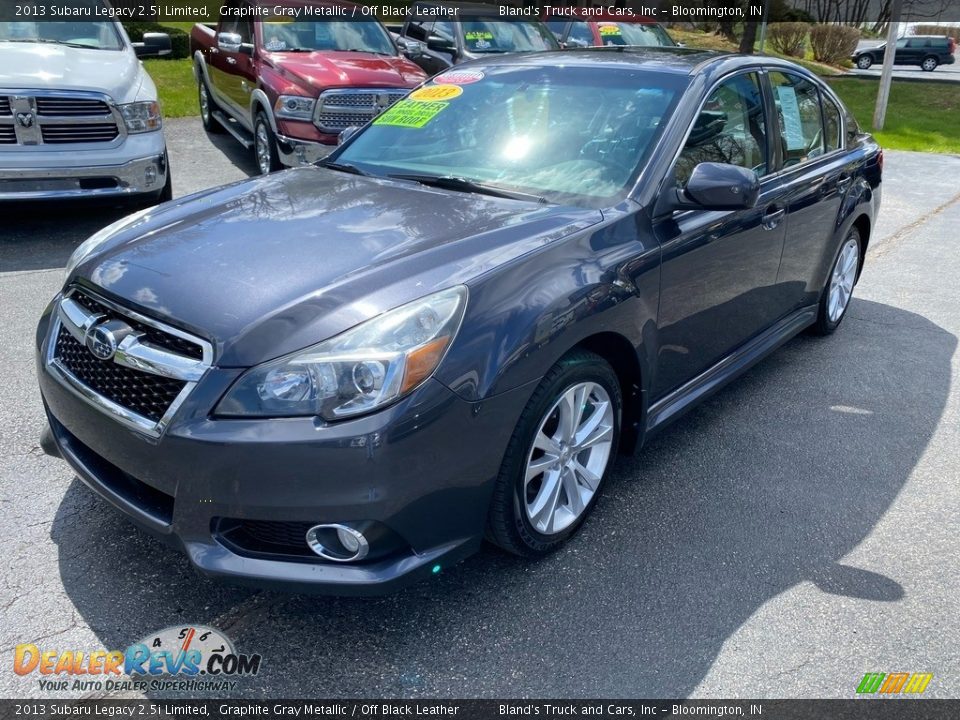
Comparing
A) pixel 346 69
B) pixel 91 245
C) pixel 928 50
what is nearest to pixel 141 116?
pixel 346 69

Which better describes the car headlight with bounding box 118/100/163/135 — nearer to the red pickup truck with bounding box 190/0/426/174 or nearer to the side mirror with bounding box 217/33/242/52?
the red pickup truck with bounding box 190/0/426/174

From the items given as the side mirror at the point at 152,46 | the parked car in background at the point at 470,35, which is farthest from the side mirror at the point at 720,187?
the parked car in background at the point at 470,35

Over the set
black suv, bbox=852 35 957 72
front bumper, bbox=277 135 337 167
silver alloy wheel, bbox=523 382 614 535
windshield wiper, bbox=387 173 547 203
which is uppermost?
windshield wiper, bbox=387 173 547 203

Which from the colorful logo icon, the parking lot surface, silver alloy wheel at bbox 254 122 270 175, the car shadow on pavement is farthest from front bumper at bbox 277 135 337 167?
the colorful logo icon

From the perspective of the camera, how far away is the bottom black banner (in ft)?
7.40

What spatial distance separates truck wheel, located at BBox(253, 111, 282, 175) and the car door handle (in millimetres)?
5196

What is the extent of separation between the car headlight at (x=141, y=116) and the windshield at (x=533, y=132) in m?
3.16

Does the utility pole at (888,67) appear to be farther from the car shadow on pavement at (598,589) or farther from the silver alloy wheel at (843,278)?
the car shadow on pavement at (598,589)

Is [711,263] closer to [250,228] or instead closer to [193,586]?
[250,228]

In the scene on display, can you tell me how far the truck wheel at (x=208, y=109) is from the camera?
34.5 feet

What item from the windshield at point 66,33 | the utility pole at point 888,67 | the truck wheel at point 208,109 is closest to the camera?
the windshield at point 66,33

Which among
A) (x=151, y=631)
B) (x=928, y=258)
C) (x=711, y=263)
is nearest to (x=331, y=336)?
(x=151, y=631)

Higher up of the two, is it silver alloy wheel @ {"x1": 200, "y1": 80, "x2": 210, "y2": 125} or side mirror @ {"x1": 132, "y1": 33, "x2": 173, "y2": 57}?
side mirror @ {"x1": 132, "y1": 33, "x2": 173, "y2": 57}

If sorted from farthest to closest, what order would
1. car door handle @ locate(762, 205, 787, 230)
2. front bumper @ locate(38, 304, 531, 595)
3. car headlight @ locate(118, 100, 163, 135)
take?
car headlight @ locate(118, 100, 163, 135) < car door handle @ locate(762, 205, 787, 230) < front bumper @ locate(38, 304, 531, 595)
